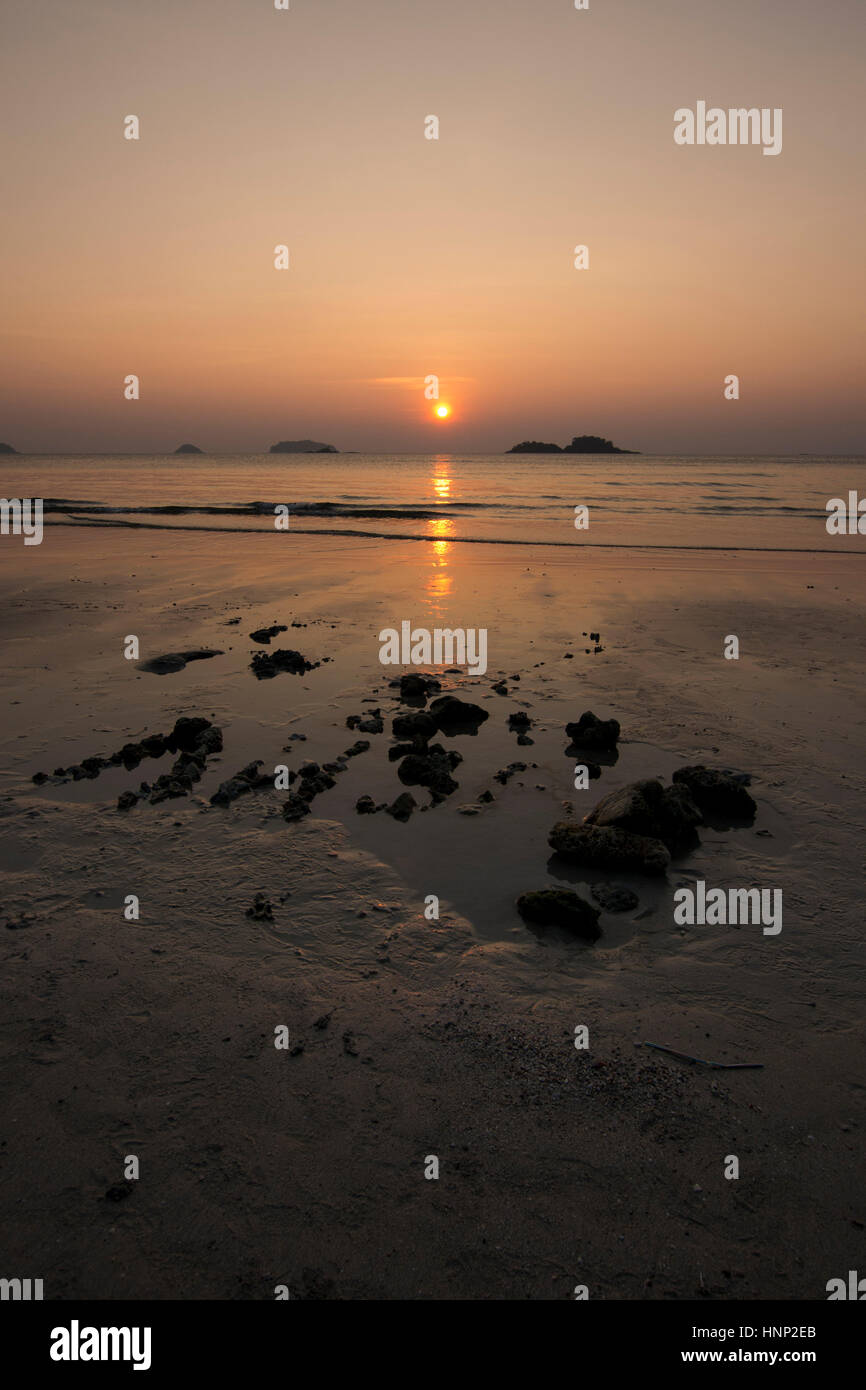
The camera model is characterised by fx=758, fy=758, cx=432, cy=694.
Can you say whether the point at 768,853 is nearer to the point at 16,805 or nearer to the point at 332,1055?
the point at 332,1055

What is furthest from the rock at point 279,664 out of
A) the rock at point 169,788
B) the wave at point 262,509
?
the wave at point 262,509

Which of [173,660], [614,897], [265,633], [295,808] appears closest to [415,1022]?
[614,897]

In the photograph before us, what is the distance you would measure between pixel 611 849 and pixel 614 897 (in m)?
0.58

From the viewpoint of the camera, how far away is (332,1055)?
4383 mm

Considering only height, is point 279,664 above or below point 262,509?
below

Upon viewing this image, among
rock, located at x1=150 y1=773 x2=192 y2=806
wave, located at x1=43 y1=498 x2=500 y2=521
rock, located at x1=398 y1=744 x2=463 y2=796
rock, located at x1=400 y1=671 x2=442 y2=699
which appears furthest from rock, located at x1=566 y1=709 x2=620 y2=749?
wave, located at x1=43 y1=498 x2=500 y2=521

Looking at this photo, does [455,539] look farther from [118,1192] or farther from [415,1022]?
[118,1192]

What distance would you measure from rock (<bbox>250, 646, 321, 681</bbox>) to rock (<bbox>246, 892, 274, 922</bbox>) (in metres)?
6.25

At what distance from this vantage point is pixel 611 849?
6449mm

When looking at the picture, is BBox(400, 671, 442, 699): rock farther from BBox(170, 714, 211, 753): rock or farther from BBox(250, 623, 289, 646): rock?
BBox(250, 623, 289, 646): rock

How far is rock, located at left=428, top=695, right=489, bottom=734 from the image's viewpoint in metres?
9.91

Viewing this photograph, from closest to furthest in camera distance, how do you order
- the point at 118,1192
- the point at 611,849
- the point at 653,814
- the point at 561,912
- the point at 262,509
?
the point at 118,1192
the point at 561,912
the point at 611,849
the point at 653,814
the point at 262,509

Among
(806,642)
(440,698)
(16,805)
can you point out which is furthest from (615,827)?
(806,642)

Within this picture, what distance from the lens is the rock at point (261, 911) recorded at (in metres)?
5.66
